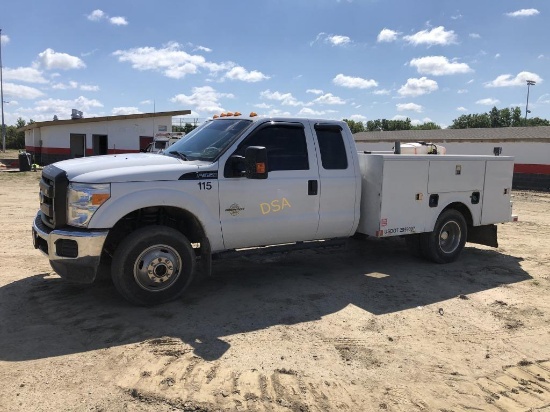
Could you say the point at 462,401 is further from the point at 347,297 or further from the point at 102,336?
the point at 102,336

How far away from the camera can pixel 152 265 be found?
16.4 feet

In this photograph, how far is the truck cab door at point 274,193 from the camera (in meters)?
5.43

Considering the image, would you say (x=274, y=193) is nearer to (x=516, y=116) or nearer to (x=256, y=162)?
(x=256, y=162)

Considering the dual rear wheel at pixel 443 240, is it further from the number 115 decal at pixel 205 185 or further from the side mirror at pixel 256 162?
the number 115 decal at pixel 205 185

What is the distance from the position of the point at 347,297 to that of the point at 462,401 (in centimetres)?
230

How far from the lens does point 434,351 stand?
4.38 m

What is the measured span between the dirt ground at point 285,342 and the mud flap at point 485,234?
1.02 meters

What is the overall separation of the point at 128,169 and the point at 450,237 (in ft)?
17.1

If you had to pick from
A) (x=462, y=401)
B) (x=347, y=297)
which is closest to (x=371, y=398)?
(x=462, y=401)

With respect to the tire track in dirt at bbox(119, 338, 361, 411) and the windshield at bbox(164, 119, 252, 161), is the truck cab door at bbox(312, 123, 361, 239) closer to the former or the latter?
the windshield at bbox(164, 119, 252, 161)

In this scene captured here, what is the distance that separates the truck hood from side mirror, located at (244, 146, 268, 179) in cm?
41

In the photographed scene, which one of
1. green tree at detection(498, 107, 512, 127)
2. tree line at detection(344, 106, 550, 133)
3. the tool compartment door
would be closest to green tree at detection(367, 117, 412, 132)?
tree line at detection(344, 106, 550, 133)

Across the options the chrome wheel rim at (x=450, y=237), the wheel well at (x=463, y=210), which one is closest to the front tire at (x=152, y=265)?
the chrome wheel rim at (x=450, y=237)

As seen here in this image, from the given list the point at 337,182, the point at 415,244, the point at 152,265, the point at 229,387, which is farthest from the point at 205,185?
the point at 415,244
